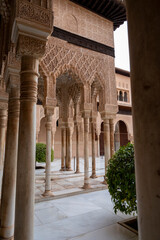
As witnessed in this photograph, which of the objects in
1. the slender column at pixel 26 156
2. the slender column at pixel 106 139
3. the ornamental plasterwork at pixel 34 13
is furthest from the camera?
the slender column at pixel 106 139

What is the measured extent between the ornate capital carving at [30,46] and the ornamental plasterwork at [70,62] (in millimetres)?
3014

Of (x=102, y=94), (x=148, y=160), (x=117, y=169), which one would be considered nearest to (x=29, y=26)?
(x=148, y=160)

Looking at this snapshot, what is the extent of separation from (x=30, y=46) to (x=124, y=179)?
7.27 feet

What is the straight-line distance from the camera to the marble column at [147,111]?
623mm

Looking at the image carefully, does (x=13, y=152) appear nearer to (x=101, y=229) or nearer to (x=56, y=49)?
(x=101, y=229)

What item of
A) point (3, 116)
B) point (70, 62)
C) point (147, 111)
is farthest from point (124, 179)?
point (70, 62)

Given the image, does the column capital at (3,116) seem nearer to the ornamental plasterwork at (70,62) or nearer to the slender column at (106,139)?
the ornamental plasterwork at (70,62)

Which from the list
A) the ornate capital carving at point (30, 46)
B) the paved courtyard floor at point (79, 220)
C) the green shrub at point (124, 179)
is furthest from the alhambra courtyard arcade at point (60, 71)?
the green shrub at point (124, 179)

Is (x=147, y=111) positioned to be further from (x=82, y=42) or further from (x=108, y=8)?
(x=108, y=8)

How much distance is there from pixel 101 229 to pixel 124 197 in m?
0.73

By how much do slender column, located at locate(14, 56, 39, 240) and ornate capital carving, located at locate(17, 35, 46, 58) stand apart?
0.23 feet

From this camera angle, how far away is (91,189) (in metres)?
5.34

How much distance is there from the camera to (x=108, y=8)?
6375 millimetres

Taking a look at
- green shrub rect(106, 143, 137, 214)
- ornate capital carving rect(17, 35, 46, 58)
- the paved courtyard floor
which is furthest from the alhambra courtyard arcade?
green shrub rect(106, 143, 137, 214)
